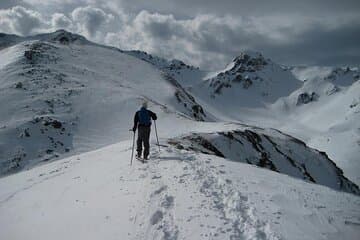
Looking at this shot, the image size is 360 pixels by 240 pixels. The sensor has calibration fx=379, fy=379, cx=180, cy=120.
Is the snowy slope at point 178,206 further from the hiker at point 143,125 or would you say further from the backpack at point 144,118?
the backpack at point 144,118

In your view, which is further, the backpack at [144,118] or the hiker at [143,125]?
the backpack at [144,118]

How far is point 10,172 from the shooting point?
29.5 m

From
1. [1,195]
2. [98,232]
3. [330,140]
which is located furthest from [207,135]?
[330,140]

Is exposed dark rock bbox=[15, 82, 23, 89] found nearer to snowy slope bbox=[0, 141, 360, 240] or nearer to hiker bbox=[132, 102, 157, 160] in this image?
snowy slope bbox=[0, 141, 360, 240]

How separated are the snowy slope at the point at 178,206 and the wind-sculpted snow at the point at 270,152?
13037 mm

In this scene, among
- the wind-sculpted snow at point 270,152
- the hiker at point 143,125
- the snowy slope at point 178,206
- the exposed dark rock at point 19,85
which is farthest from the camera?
the exposed dark rock at point 19,85

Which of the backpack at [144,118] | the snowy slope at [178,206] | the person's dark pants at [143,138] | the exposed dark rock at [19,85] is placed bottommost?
the snowy slope at [178,206]

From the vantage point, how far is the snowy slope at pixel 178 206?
375 inches

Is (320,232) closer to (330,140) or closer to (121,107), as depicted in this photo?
(121,107)

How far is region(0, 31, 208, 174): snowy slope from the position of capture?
1351 inches

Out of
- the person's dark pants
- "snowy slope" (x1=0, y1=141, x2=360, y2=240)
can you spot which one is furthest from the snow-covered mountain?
the person's dark pants

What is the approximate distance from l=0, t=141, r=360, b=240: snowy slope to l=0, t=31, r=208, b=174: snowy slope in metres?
18.1

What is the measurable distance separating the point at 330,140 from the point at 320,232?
178696 millimetres

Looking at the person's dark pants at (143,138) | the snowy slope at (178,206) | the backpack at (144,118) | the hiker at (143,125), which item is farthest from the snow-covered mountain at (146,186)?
the backpack at (144,118)
